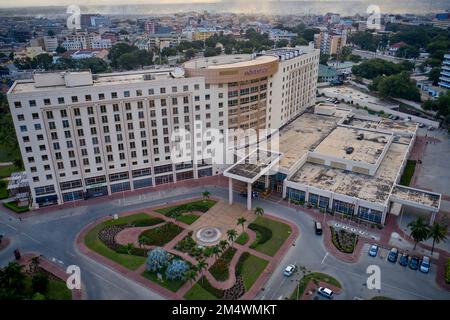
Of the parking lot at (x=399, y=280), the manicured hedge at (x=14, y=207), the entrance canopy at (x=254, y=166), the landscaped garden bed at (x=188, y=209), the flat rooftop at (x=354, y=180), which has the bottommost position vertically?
the parking lot at (x=399, y=280)

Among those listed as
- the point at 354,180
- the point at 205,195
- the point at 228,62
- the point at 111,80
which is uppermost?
the point at 228,62

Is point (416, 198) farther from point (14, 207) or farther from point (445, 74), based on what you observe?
point (445, 74)

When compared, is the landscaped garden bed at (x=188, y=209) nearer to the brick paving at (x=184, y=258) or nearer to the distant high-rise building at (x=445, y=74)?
the brick paving at (x=184, y=258)

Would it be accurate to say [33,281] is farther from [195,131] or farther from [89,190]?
[195,131]

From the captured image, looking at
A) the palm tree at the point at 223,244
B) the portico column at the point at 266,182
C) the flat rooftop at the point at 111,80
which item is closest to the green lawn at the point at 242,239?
the palm tree at the point at 223,244

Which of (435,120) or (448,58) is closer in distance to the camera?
(435,120)

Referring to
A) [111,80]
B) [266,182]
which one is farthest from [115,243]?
[111,80]

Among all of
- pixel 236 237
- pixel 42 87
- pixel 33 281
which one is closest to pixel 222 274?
pixel 236 237
